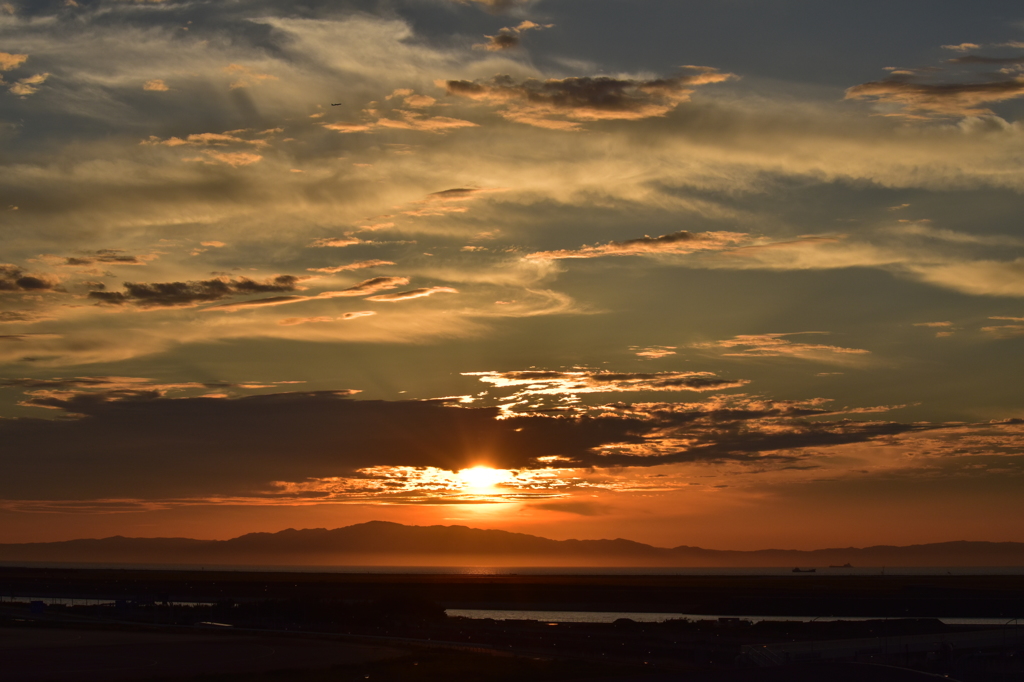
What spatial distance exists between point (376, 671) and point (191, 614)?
64.9m

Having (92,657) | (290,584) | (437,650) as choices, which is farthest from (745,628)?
(290,584)

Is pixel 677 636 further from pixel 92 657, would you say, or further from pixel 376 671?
pixel 92 657

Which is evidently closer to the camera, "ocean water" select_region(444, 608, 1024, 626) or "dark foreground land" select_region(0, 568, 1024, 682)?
"dark foreground land" select_region(0, 568, 1024, 682)

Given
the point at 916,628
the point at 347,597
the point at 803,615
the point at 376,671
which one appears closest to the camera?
the point at 376,671

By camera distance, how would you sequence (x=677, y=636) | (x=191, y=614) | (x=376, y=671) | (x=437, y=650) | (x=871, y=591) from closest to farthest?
(x=376, y=671)
(x=437, y=650)
(x=677, y=636)
(x=191, y=614)
(x=871, y=591)

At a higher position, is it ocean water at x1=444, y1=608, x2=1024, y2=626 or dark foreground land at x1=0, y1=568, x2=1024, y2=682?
dark foreground land at x1=0, y1=568, x2=1024, y2=682

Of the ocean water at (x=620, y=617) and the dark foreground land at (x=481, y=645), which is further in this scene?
the ocean water at (x=620, y=617)

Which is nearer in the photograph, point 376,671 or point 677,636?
point 376,671

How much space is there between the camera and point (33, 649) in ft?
214

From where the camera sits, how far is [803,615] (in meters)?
133

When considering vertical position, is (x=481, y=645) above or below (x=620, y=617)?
above

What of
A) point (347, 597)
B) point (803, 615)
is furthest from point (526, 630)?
point (347, 597)

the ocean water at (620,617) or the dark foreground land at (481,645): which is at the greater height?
the dark foreground land at (481,645)

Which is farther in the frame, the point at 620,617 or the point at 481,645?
the point at 620,617
